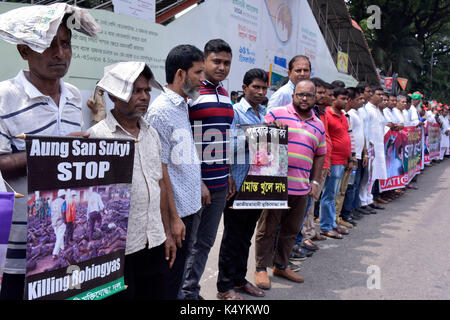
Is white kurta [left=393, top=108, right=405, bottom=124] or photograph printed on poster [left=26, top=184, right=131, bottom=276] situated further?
white kurta [left=393, top=108, right=405, bottom=124]

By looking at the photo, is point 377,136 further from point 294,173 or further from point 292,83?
point 294,173

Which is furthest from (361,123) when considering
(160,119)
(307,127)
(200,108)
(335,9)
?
(335,9)

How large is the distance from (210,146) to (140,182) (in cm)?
87

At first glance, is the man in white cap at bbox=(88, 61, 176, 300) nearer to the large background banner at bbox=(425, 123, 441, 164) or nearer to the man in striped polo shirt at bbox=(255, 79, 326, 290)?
the man in striped polo shirt at bbox=(255, 79, 326, 290)

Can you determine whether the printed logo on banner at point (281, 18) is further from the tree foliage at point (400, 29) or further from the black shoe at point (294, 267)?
the tree foliage at point (400, 29)

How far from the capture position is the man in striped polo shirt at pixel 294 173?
11.8ft

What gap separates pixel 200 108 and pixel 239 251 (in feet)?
4.46

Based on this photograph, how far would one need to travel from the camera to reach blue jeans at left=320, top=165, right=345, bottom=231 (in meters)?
5.20

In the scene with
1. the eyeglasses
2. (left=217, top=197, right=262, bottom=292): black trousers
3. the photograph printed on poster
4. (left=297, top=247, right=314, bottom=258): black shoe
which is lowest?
(left=297, top=247, right=314, bottom=258): black shoe

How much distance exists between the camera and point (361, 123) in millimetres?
5926

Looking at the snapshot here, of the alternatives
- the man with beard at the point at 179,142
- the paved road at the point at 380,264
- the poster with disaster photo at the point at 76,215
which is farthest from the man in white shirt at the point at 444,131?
the poster with disaster photo at the point at 76,215

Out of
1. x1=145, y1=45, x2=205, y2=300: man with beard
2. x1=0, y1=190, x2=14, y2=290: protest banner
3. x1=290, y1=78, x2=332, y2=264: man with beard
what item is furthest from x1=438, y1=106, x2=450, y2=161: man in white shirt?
x1=0, y1=190, x2=14, y2=290: protest banner

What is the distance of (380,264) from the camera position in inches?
168

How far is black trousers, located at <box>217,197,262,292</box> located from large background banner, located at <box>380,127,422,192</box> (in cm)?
484
